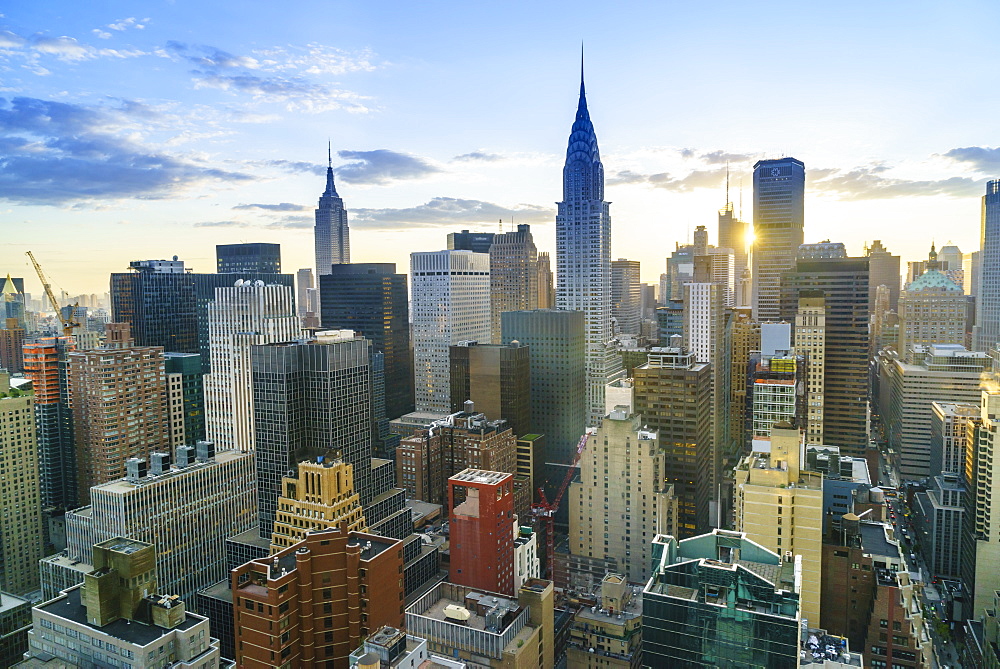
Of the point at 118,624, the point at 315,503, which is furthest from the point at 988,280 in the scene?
the point at 118,624

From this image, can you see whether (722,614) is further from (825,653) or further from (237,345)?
(237,345)

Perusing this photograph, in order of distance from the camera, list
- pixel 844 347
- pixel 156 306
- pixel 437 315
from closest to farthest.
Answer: pixel 156 306 < pixel 844 347 < pixel 437 315

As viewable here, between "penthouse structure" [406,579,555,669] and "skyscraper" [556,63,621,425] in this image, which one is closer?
"penthouse structure" [406,579,555,669]

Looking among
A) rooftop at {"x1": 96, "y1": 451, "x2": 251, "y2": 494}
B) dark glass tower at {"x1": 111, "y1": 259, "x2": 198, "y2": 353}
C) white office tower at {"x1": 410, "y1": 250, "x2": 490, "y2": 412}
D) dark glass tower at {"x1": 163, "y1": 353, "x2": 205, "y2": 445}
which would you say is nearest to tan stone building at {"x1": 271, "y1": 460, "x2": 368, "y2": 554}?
rooftop at {"x1": 96, "y1": 451, "x2": 251, "y2": 494}

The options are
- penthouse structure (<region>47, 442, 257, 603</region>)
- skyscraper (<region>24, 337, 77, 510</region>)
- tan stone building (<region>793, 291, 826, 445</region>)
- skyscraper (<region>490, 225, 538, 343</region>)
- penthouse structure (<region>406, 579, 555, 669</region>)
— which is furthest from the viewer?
skyscraper (<region>490, 225, 538, 343</region>)

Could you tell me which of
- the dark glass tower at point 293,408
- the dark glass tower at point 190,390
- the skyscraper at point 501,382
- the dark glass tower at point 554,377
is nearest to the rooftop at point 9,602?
the dark glass tower at point 293,408

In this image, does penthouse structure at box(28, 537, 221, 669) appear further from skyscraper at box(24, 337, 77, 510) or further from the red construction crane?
skyscraper at box(24, 337, 77, 510)

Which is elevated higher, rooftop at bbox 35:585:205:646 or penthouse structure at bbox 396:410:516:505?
rooftop at bbox 35:585:205:646
